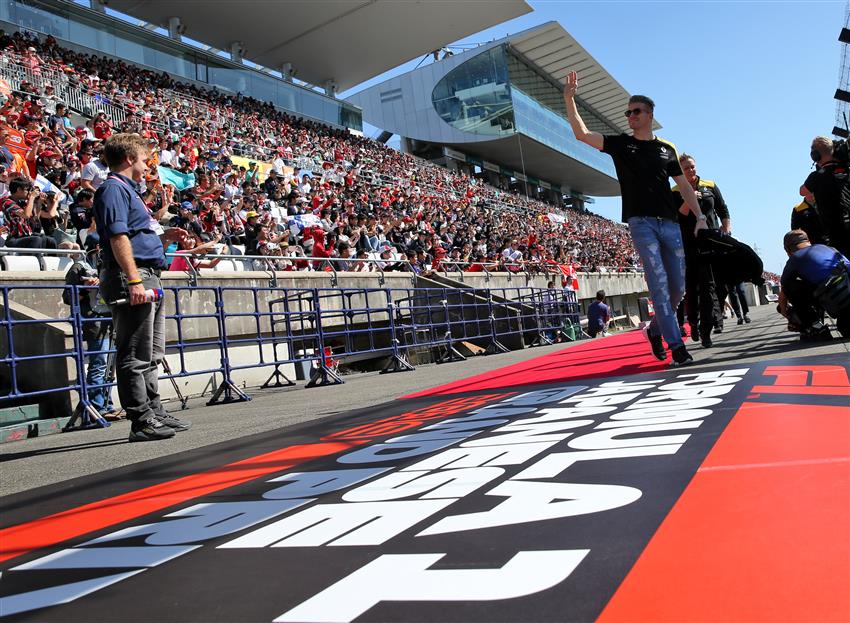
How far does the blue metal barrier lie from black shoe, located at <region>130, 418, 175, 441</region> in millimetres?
1160

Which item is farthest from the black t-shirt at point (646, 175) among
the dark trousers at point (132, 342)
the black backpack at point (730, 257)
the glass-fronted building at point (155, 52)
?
the glass-fronted building at point (155, 52)

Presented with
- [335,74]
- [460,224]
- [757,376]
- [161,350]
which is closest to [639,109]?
[757,376]

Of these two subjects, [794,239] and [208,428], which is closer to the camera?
[208,428]

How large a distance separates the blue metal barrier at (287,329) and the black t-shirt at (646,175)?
12.8 ft

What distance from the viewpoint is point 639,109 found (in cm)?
460

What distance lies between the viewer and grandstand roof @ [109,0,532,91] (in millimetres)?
28250

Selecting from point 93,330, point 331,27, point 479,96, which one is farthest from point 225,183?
point 479,96

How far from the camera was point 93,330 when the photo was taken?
19.5 ft

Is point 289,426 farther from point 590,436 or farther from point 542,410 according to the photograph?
point 590,436

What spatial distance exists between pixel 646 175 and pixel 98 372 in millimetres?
4797

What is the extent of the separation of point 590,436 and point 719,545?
109 cm

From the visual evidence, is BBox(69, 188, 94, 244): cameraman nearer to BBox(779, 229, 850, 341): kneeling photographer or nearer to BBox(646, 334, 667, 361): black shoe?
BBox(646, 334, 667, 361): black shoe

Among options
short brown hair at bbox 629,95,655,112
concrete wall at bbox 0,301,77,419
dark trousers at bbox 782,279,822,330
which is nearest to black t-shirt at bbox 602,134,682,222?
short brown hair at bbox 629,95,655,112

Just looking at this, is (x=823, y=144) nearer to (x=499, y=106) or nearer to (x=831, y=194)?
(x=831, y=194)
